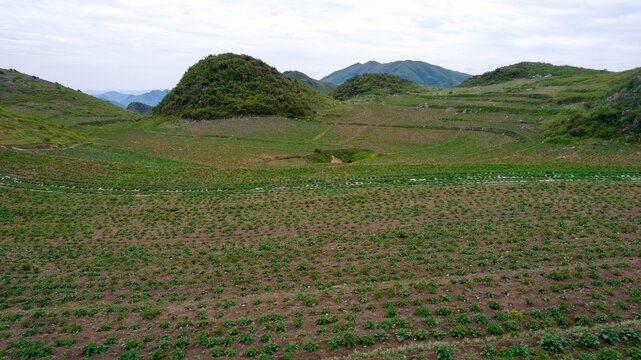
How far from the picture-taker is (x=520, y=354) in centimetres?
1068

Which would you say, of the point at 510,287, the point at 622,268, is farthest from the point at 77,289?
the point at 622,268

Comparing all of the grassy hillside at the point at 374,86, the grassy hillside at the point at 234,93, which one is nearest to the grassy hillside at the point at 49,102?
the grassy hillside at the point at 234,93

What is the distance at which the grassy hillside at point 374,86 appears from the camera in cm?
15862

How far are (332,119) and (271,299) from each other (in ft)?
300

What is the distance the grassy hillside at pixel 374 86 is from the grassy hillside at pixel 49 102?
11384 cm

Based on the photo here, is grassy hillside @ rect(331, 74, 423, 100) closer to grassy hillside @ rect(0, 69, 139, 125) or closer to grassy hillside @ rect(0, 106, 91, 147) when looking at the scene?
grassy hillside @ rect(0, 69, 139, 125)

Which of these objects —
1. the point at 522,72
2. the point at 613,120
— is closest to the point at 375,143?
the point at 613,120

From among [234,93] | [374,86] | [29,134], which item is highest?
[374,86]

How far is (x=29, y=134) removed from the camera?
58.9 m

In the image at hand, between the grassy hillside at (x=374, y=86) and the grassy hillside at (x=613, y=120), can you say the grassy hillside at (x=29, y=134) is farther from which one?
the grassy hillside at (x=374, y=86)

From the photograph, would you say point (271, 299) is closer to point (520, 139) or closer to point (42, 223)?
point (42, 223)

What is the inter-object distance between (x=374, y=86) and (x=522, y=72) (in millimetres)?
73907

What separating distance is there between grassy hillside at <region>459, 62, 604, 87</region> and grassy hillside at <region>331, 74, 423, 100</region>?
110 ft

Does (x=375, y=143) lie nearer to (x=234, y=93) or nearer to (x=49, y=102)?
(x=234, y=93)
